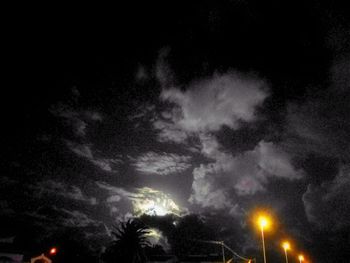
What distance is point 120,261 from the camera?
56.8 m

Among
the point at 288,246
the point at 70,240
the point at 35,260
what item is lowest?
the point at 35,260

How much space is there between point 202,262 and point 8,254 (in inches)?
1671

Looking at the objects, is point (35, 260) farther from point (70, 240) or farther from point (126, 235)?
point (70, 240)

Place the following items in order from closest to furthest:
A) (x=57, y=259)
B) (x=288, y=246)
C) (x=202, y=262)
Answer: (x=288, y=246) < (x=202, y=262) < (x=57, y=259)

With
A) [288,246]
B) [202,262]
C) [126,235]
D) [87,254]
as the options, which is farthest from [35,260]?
[87,254]

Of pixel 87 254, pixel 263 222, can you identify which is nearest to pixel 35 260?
pixel 263 222

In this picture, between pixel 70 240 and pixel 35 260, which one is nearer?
pixel 35 260

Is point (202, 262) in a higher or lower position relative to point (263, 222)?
higher

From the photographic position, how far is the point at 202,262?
66438 mm

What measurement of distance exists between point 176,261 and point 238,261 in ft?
55.3

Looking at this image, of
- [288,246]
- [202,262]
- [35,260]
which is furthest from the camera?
[202,262]

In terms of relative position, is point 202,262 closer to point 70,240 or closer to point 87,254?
point 87,254

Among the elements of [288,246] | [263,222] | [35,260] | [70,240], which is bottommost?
[35,260]

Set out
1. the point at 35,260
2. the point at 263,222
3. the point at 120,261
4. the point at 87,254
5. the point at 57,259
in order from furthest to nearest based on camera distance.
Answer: the point at 87,254
the point at 57,259
the point at 120,261
the point at 35,260
the point at 263,222
